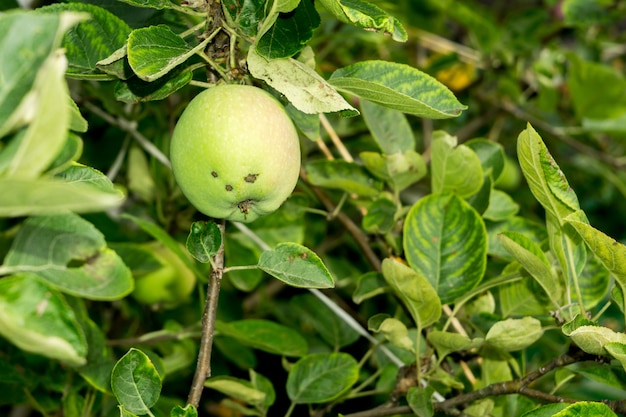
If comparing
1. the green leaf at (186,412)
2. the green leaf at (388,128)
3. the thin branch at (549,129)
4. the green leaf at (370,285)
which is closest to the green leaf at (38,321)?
the green leaf at (186,412)

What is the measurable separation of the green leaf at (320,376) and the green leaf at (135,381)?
297mm

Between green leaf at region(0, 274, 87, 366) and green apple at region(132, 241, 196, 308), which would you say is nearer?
green leaf at region(0, 274, 87, 366)

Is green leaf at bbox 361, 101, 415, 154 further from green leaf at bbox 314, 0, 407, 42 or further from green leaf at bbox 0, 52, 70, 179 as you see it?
green leaf at bbox 0, 52, 70, 179

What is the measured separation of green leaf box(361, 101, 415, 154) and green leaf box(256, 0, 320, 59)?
0.35 m

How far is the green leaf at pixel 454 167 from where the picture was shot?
3.04ft

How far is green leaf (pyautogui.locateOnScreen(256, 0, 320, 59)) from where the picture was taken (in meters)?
0.69

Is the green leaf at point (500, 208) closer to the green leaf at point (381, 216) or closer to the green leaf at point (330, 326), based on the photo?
the green leaf at point (381, 216)

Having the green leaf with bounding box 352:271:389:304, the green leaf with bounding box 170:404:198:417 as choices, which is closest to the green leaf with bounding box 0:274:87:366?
the green leaf with bounding box 170:404:198:417

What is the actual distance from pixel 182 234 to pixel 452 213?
560 millimetres

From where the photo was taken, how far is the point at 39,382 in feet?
3.33

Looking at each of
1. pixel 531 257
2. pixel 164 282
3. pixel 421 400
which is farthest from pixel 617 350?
pixel 164 282

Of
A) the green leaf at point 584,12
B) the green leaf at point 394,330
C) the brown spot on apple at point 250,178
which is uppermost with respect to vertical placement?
the brown spot on apple at point 250,178

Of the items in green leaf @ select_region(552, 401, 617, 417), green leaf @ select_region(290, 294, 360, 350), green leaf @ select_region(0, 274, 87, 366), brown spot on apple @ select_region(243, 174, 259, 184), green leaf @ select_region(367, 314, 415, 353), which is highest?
green leaf @ select_region(0, 274, 87, 366)

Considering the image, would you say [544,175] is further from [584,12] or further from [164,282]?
[584,12]
